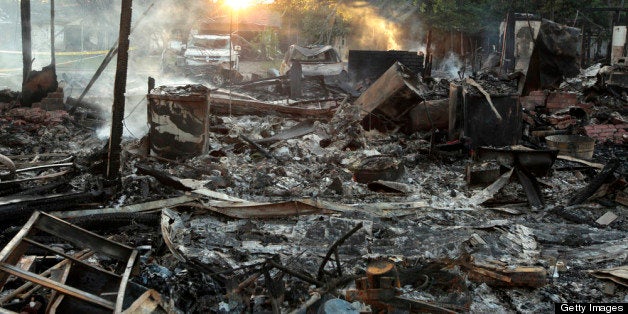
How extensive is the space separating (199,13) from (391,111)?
1051 inches

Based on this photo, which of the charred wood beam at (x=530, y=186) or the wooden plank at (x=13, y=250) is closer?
the wooden plank at (x=13, y=250)

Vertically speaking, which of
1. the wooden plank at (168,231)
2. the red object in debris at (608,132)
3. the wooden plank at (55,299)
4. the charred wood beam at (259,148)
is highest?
the red object in debris at (608,132)

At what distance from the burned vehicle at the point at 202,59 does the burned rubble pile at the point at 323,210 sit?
23.8ft

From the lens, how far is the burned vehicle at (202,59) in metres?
18.5

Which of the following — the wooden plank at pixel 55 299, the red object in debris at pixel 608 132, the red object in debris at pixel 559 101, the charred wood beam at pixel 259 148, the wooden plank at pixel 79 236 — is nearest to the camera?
the wooden plank at pixel 55 299

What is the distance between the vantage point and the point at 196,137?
27.4 feet

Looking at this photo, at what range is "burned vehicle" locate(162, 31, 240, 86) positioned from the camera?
18.5 metres

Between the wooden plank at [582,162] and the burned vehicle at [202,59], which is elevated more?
the burned vehicle at [202,59]

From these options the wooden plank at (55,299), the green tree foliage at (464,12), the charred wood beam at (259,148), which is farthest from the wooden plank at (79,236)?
the green tree foliage at (464,12)

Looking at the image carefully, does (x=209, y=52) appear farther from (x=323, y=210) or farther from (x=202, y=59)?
(x=323, y=210)

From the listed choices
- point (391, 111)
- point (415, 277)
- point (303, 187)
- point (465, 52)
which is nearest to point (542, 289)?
point (415, 277)

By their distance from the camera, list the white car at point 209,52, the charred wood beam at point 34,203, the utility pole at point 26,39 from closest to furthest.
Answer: the charred wood beam at point 34,203 < the utility pole at point 26,39 < the white car at point 209,52

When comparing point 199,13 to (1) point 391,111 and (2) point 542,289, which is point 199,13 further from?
(2) point 542,289

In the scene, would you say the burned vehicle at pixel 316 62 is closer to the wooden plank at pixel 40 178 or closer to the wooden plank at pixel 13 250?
the wooden plank at pixel 40 178
